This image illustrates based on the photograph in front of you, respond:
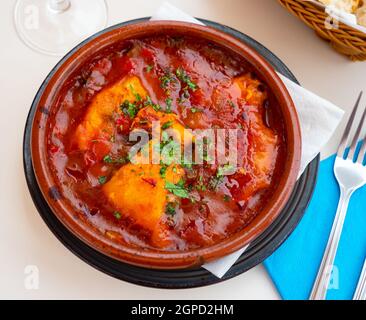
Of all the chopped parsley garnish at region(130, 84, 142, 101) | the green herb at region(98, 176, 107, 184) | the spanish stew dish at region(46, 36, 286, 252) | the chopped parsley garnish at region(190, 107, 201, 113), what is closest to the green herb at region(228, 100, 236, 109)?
the spanish stew dish at region(46, 36, 286, 252)

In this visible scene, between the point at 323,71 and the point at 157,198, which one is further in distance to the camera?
the point at 323,71

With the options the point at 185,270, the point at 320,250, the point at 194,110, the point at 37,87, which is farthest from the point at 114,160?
the point at 320,250

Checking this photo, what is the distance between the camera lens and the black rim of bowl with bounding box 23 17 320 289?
2049mm

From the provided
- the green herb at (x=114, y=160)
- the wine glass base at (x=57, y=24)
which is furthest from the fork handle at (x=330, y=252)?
the wine glass base at (x=57, y=24)

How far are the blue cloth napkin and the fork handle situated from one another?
22 millimetres

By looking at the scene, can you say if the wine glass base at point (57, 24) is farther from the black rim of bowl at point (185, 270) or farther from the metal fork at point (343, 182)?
the metal fork at point (343, 182)

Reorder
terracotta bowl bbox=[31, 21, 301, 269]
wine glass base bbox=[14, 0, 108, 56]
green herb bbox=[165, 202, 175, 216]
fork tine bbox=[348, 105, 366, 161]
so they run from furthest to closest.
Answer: wine glass base bbox=[14, 0, 108, 56]
fork tine bbox=[348, 105, 366, 161]
green herb bbox=[165, 202, 175, 216]
terracotta bowl bbox=[31, 21, 301, 269]

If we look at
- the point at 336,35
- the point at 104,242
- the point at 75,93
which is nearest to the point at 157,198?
the point at 104,242

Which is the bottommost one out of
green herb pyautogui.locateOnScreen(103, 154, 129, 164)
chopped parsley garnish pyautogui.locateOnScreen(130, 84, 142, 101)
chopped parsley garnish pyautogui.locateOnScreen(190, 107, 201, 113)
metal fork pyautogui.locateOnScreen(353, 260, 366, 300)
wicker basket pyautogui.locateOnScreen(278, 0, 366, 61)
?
metal fork pyautogui.locateOnScreen(353, 260, 366, 300)

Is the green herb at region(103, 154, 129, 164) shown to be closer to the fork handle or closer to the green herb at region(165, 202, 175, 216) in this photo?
the green herb at region(165, 202, 175, 216)

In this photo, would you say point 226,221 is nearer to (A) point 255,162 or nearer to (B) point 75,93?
(A) point 255,162

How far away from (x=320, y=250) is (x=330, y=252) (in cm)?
4

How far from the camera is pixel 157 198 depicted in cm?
196

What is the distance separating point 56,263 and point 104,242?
438 mm
